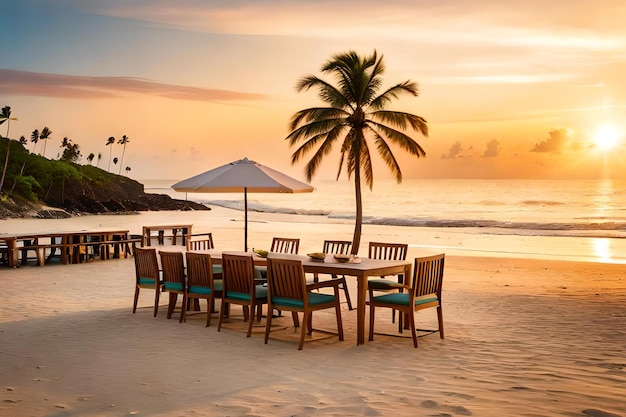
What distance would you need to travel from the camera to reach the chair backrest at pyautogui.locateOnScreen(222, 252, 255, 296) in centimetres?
771

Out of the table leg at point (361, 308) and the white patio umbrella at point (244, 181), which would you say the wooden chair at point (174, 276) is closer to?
the white patio umbrella at point (244, 181)

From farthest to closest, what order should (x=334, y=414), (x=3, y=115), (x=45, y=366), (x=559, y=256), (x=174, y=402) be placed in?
1. (x=3, y=115)
2. (x=559, y=256)
3. (x=45, y=366)
4. (x=174, y=402)
5. (x=334, y=414)

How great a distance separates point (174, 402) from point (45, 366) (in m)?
1.79

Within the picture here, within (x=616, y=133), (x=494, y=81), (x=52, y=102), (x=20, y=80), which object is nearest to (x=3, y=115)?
(x=52, y=102)

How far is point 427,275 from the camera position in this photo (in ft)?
24.2

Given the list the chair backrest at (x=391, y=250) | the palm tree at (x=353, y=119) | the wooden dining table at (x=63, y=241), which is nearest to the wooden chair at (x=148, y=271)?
the chair backrest at (x=391, y=250)

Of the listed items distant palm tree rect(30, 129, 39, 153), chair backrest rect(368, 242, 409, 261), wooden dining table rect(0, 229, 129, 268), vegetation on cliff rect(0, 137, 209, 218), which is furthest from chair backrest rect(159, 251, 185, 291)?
distant palm tree rect(30, 129, 39, 153)

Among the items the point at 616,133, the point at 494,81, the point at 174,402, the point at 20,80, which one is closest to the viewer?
the point at 174,402

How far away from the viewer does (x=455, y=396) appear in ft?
17.2

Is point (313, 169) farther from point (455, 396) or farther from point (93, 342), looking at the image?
point (455, 396)

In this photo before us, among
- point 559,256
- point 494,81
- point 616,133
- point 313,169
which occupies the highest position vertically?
point 494,81

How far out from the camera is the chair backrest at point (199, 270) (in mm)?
8118

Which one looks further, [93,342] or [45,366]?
[93,342]

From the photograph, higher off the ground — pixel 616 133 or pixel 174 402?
pixel 616 133
